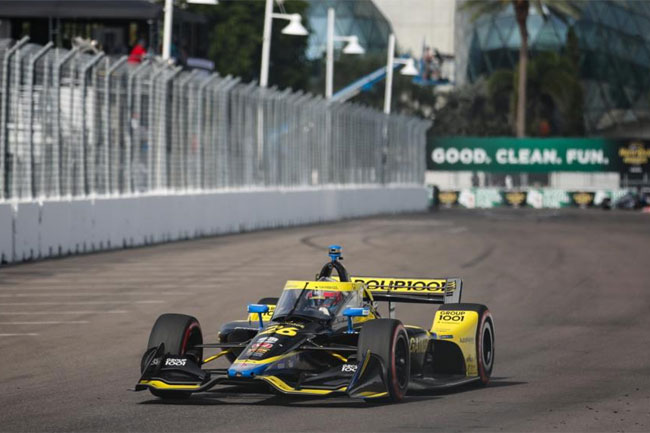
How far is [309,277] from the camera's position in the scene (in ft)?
74.0

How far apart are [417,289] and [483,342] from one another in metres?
1.17

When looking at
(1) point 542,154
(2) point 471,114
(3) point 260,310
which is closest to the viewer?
(3) point 260,310

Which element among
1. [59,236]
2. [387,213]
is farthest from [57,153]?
[387,213]

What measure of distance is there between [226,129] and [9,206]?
13.6 m

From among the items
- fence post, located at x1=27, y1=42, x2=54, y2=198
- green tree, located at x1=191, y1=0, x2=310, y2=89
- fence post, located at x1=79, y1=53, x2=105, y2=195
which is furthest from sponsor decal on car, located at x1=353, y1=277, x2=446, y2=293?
green tree, located at x1=191, y1=0, x2=310, y2=89

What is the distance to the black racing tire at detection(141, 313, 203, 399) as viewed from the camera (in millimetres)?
10680

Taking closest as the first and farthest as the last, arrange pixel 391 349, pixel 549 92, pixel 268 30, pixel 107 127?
pixel 391 349 < pixel 107 127 < pixel 268 30 < pixel 549 92

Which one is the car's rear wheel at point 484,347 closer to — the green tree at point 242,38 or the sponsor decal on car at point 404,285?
the sponsor decal on car at point 404,285

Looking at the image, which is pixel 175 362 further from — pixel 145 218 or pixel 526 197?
pixel 526 197

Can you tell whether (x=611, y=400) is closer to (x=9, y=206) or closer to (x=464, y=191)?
(x=9, y=206)

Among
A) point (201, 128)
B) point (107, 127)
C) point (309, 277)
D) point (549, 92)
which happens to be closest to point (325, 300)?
point (309, 277)

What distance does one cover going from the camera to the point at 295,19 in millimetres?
40781

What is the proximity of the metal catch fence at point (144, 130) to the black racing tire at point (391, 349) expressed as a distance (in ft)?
49.3

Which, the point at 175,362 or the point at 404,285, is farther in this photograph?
the point at 404,285
